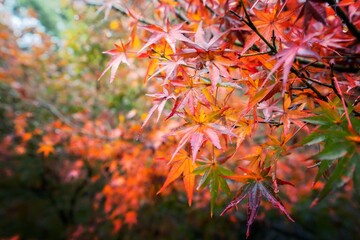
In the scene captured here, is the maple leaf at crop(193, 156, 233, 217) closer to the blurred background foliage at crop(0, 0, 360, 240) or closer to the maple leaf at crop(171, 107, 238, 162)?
the maple leaf at crop(171, 107, 238, 162)

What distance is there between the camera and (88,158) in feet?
14.1

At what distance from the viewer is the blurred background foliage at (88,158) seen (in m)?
3.62

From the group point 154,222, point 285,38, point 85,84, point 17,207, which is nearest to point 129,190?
point 154,222

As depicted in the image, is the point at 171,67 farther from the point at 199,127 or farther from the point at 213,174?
the point at 213,174

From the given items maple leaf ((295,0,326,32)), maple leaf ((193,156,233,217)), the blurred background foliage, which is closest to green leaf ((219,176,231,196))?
maple leaf ((193,156,233,217))

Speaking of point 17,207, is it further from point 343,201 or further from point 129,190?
point 343,201

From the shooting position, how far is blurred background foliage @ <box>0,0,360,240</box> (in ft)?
11.9

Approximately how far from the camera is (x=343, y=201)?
15.8 feet

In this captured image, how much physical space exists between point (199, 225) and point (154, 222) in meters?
0.82

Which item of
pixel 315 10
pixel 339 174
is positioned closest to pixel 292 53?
pixel 315 10

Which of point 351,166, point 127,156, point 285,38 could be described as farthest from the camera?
point 127,156

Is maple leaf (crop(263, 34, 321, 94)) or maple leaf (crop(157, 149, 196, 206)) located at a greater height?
maple leaf (crop(263, 34, 321, 94))

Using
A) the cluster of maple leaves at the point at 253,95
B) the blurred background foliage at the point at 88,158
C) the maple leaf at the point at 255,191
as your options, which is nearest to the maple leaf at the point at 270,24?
the cluster of maple leaves at the point at 253,95

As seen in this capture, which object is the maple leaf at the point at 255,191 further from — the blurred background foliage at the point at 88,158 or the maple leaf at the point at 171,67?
the blurred background foliage at the point at 88,158
